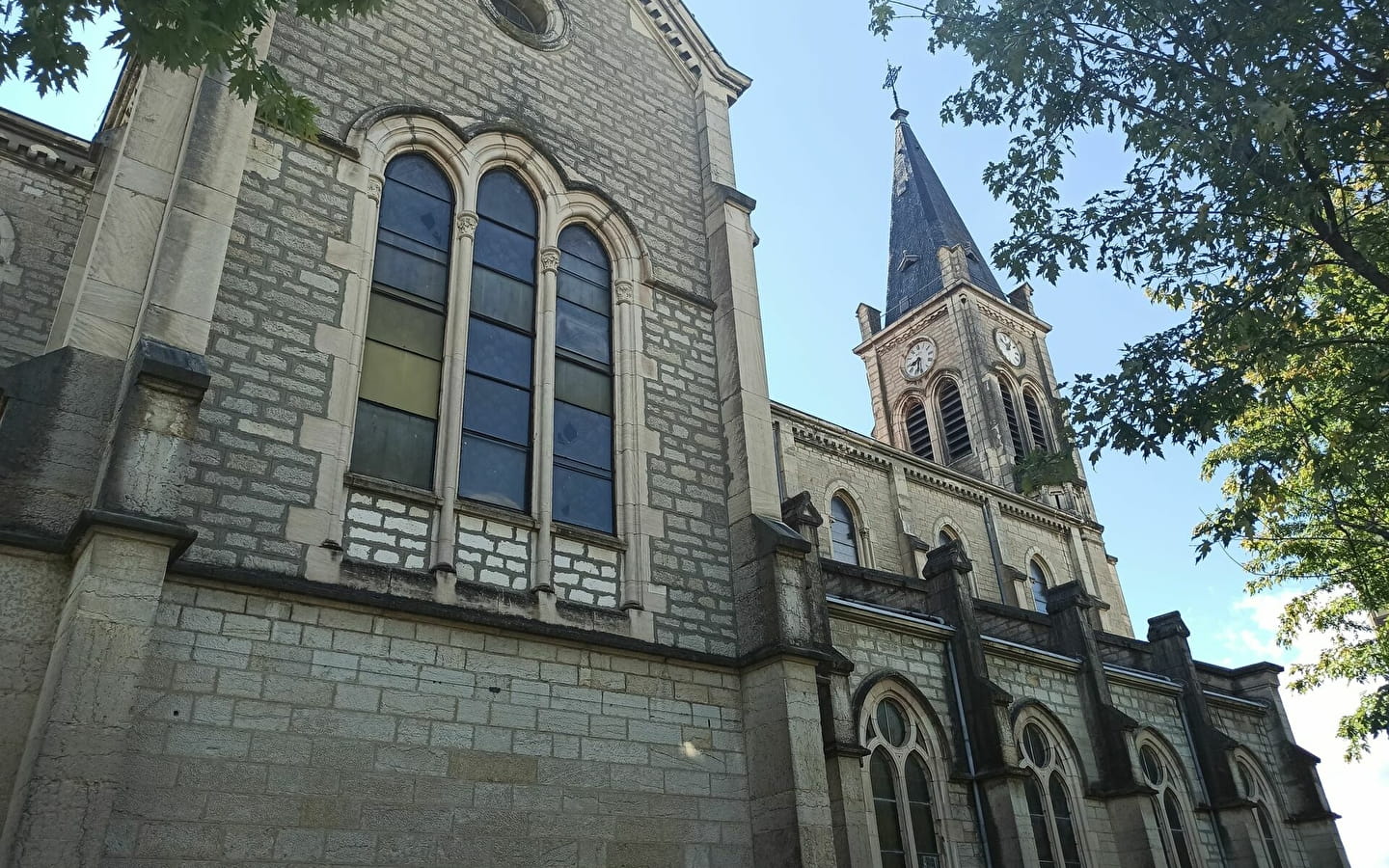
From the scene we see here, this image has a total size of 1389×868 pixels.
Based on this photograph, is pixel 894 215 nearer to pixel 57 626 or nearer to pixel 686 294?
pixel 686 294

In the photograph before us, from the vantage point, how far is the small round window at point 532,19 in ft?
41.2

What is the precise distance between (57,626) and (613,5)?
1081cm

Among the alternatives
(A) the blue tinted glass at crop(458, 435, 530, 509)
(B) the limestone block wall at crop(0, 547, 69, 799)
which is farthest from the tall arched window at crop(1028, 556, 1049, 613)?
(B) the limestone block wall at crop(0, 547, 69, 799)

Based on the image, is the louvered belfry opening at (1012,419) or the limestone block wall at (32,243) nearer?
the limestone block wall at (32,243)

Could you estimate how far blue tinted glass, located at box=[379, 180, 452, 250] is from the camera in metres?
10.4

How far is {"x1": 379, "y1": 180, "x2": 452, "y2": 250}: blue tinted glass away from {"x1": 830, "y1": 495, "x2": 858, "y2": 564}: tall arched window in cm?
1557

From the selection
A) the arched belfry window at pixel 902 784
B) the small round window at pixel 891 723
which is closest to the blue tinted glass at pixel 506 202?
A: the arched belfry window at pixel 902 784

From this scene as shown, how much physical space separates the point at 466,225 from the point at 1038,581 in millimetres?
23408

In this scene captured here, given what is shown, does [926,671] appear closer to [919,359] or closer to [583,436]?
[583,436]

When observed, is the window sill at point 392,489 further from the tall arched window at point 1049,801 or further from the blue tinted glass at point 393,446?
the tall arched window at point 1049,801

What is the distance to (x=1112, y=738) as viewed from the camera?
15398 millimetres

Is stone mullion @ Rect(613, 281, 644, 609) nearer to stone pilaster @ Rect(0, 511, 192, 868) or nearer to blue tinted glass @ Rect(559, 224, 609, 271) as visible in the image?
blue tinted glass @ Rect(559, 224, 609, 271)

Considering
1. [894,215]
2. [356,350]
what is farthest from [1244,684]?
[894,215]

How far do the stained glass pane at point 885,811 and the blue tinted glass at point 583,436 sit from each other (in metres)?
5.18
